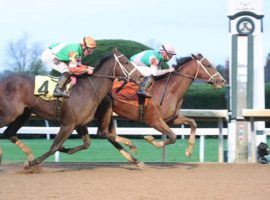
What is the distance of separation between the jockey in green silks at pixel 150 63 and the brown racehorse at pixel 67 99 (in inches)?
19.4

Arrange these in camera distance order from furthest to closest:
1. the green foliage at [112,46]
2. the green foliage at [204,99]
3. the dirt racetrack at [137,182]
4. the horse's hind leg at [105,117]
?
the green foliage at [204,99]
the green foliage at [112,46]
the horse's hind leg at [105,117]
the dirt racetrack at [137,182]

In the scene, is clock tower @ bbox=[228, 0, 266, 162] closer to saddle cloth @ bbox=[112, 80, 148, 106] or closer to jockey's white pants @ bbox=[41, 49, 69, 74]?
saddle cloth @ bbox=[112, 80, 148, 106]

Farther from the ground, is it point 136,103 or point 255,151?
point 136,103

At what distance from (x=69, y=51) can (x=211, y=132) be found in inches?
201

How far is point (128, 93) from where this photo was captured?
9.69 m

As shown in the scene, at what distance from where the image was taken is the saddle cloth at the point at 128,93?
9648mm

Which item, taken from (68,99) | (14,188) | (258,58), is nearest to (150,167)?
(68,99)

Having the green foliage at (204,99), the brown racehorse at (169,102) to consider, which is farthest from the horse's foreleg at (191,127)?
the green foliage at (204,99)

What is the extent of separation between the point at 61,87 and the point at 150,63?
1652mm

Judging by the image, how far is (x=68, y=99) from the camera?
884cm

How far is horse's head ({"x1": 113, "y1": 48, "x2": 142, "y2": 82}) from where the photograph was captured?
9078mm

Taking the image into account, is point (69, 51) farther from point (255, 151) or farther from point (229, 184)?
point (255, 151)

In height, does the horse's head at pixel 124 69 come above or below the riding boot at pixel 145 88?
above

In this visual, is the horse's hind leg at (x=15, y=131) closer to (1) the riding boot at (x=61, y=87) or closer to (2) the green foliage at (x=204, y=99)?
(1) the riding boot at (x=61, y=87)
